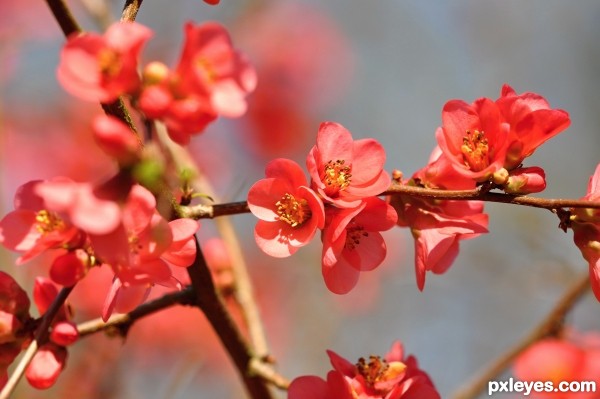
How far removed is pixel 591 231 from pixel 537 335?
0.75 metres

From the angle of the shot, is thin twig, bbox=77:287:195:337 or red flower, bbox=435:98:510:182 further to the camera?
thin twig, bbox=77:287:195:337

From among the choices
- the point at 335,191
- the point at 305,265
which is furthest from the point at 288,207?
the point at 305,265

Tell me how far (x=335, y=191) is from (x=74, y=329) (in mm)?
392

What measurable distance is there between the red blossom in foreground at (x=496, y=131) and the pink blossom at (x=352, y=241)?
0.40 ft

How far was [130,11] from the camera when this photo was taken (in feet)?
2.80

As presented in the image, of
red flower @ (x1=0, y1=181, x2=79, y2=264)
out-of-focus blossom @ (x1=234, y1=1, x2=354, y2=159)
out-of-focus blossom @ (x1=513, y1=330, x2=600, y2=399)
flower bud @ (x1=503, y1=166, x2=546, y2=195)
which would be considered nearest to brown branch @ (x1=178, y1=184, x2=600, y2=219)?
flower bud @ (x1=503, y1=166, x2=546, y2=195)

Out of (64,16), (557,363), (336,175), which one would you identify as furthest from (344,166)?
(557,363)

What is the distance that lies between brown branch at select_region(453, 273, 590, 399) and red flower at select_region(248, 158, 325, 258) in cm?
84

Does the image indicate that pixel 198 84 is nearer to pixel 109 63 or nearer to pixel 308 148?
pixel 109 63

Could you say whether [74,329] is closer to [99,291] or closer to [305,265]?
[99,291]

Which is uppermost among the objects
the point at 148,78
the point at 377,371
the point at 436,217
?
the point at 148,78

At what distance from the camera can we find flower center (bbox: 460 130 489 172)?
0.96 metres

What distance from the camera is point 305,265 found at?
3.40 metres

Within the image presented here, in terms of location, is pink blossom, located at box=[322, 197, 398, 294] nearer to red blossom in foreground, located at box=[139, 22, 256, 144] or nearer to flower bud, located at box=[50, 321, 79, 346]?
red blossom in foreground, located at box=[139, 22, 256, 144]
